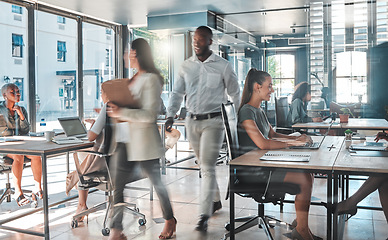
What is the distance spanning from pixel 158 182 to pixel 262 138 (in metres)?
0.69

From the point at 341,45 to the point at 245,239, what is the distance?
12.4ft

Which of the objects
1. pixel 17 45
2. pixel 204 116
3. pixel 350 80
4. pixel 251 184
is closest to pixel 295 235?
pixel 251 184

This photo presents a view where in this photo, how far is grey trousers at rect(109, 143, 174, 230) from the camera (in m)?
2.34

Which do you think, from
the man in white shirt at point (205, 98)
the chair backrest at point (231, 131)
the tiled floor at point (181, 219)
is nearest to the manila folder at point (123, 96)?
the chair backrest at point (231, 131)

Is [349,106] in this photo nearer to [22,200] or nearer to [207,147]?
[207,147]

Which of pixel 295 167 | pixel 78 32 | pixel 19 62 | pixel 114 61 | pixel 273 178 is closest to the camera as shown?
pixel 295 167

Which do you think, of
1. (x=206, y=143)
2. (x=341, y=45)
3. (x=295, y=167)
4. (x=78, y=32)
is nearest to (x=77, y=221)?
(x=206, y=143)

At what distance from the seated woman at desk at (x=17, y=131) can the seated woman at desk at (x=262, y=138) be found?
2235mm

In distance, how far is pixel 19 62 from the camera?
17.2 ft

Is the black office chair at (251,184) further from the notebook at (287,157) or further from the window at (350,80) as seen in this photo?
the window at (350,80)

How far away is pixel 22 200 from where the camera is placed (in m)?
3.63

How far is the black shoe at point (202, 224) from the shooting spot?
2.92 m

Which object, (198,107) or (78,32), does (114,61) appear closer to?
(78,32)

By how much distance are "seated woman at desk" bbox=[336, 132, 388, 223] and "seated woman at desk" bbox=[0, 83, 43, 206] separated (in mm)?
2608
